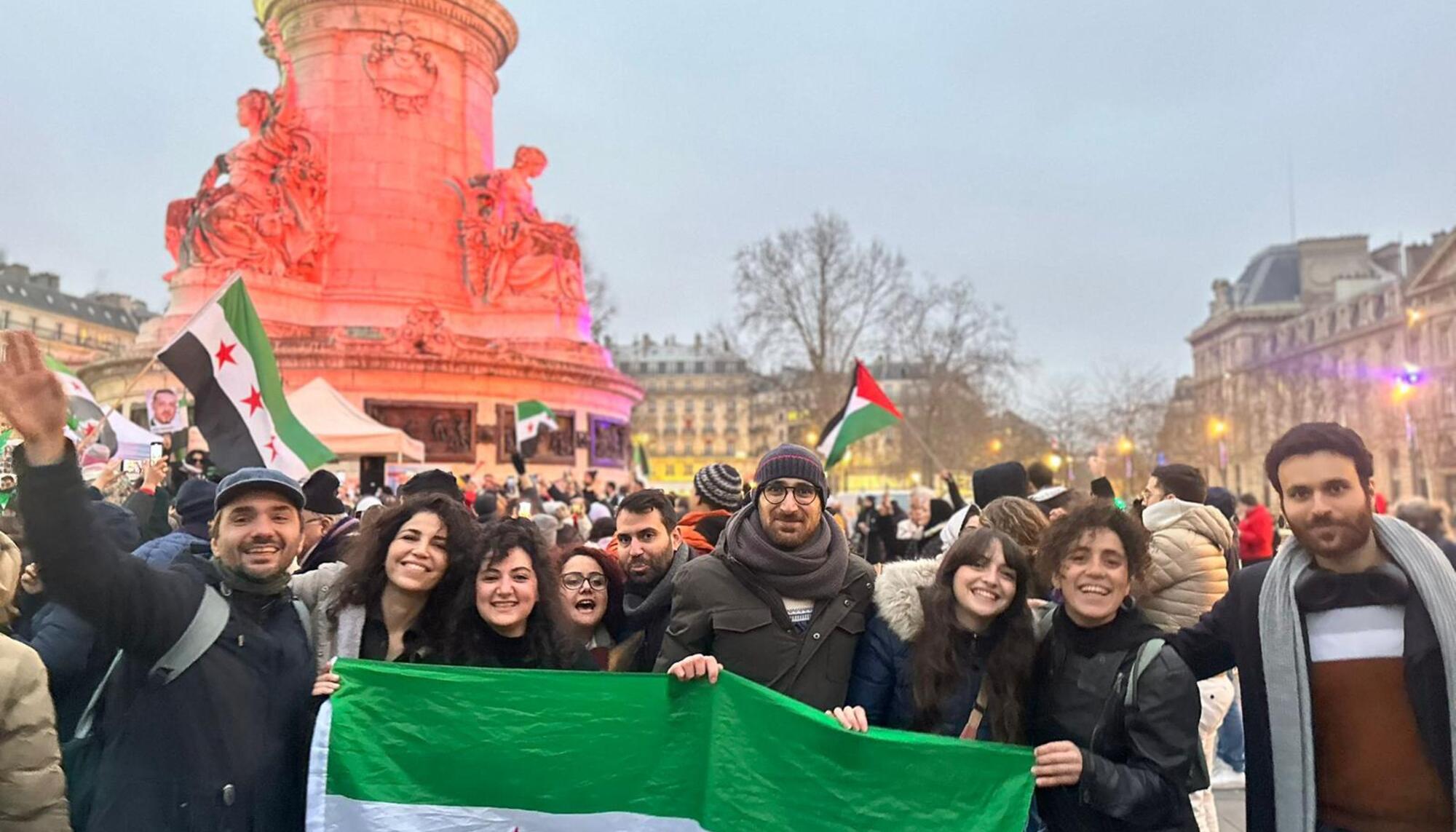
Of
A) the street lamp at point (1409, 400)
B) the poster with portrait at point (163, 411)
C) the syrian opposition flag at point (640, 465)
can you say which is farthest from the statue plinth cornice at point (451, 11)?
the street lamp at point (1409, 400)

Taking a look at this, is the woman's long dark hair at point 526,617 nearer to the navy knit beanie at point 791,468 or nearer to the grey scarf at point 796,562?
the grey scarf at point 796,562

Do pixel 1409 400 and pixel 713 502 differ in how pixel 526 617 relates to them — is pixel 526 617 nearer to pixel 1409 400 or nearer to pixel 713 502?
pixel 713 502

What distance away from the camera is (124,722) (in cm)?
284

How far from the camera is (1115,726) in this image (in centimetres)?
303

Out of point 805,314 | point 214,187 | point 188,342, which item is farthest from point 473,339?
point 805,314

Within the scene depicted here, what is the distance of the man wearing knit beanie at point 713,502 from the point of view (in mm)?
5938

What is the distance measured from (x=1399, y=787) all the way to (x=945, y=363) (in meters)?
45.6

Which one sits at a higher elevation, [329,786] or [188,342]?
[188,342]

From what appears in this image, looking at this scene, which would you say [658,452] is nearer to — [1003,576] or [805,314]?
[805,314]

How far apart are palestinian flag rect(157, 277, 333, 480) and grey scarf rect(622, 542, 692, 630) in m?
4.15

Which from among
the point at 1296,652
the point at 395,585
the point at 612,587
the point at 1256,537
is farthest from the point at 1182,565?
the point at 1256,537

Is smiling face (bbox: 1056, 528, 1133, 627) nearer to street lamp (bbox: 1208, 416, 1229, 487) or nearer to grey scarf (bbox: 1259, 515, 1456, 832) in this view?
grey scarf (bbox: 1259, 515, 1456, 832)

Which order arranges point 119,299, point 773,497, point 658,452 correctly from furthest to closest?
point 658,452
point 119,299
point 773,497

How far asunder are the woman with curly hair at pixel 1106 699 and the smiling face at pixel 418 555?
2.02 meters
